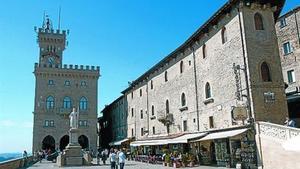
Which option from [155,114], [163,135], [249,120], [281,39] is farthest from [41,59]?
[249,120]

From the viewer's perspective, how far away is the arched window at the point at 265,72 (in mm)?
17672

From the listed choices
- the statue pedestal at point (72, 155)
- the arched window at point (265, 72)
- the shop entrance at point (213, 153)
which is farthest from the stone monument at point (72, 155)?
the arched window at point (265, 72)

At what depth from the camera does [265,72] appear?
1775 centimetres

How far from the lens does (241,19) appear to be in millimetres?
18016

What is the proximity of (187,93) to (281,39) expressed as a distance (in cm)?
1059

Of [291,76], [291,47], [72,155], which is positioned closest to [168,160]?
[72,155]

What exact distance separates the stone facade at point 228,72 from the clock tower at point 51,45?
27579 millimetres

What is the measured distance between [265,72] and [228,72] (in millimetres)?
2335

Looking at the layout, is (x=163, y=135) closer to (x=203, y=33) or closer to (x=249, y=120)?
(x=203, y=33)

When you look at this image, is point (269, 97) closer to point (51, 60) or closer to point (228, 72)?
point (228, 72)

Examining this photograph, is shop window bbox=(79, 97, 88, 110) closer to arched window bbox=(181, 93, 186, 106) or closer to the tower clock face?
the tower clock face

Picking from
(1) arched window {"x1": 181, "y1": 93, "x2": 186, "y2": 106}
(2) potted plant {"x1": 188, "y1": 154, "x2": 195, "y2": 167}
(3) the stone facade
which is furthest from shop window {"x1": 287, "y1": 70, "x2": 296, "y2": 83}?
(2) potted plant {"x1": 188, "y1": 154, "x2": 195, "y2": 167}

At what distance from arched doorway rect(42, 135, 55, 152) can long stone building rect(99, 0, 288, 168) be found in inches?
911

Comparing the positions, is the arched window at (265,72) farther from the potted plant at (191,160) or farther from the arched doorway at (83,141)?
the arched doorway at (83,141)
